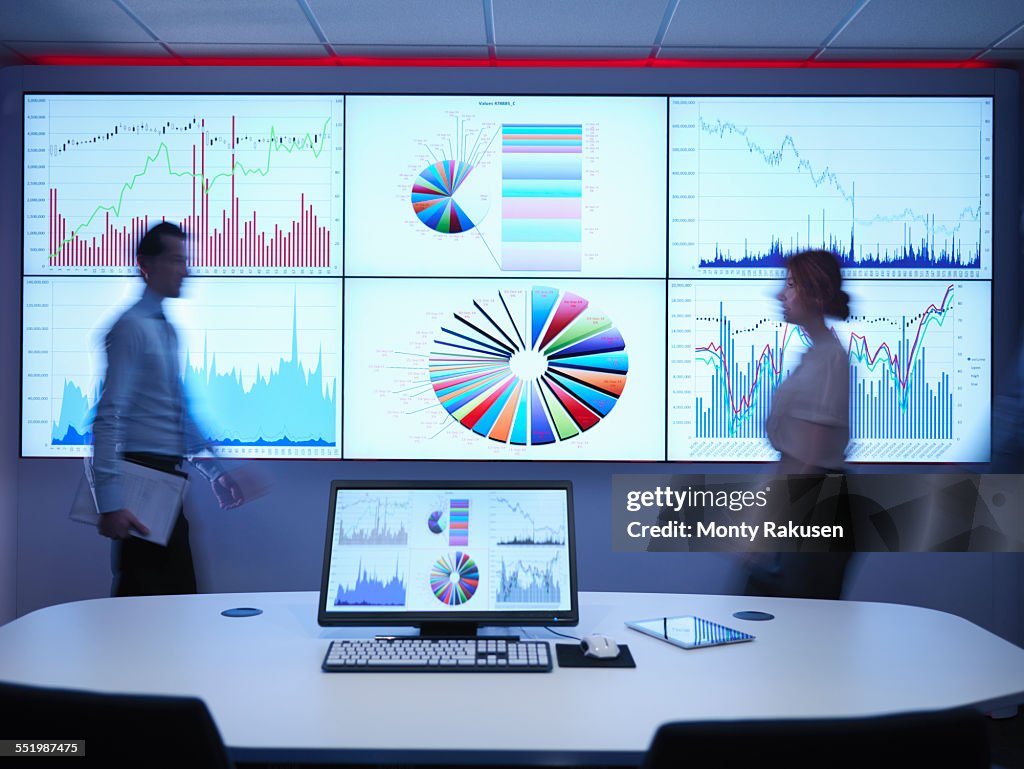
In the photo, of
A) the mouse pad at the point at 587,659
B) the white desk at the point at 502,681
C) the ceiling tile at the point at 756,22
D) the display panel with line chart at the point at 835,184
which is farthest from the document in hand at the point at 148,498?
the ceiling tile at the point at 756,22

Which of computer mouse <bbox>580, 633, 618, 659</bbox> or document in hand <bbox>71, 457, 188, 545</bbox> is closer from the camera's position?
computer mouse <bbox>580, 633, 618, 659</bbox>

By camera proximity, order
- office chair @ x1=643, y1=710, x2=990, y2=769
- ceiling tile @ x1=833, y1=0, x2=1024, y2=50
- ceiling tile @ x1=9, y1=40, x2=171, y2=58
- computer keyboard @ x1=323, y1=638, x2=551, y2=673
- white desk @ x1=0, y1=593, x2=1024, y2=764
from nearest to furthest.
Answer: office chair @ x1=643, y1=710, x2=990, y2=769 < white desk @ x1=0, y1=593, x2=1024, y2=764 < computer keyboard @ x1=323, y1=638, x2=551, y2=673 < ceiling tile @ x1=833, y1=0, x2=1024, y2=50 < ceiling tile @ x1=9, y1=40, x2=171, y2=58

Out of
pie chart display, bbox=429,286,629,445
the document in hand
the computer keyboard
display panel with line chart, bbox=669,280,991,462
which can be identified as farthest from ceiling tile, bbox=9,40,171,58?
the computer keyboard

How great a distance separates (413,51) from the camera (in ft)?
11.5

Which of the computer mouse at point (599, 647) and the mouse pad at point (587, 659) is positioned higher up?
the computer mouse at point (599, 647)

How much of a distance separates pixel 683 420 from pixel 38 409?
109 inches

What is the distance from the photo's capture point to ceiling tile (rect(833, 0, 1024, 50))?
10.0 feet

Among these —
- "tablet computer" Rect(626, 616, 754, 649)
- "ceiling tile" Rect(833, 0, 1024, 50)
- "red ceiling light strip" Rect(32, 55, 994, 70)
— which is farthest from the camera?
"red ceiling light strip" Rect(32, 55, 994, 70)

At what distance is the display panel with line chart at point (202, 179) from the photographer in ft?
11.5

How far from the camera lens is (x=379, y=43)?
3.44 meters

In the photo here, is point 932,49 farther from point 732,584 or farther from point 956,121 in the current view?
point 732,584

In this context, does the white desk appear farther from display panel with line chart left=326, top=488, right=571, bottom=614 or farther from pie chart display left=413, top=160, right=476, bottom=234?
pie chart display left=413, top=160, right=476, bottom=234

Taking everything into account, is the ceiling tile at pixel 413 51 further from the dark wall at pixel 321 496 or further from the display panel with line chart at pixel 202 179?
the display panel with line chart at pixel 202 179

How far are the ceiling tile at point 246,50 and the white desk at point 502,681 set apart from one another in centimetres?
247
